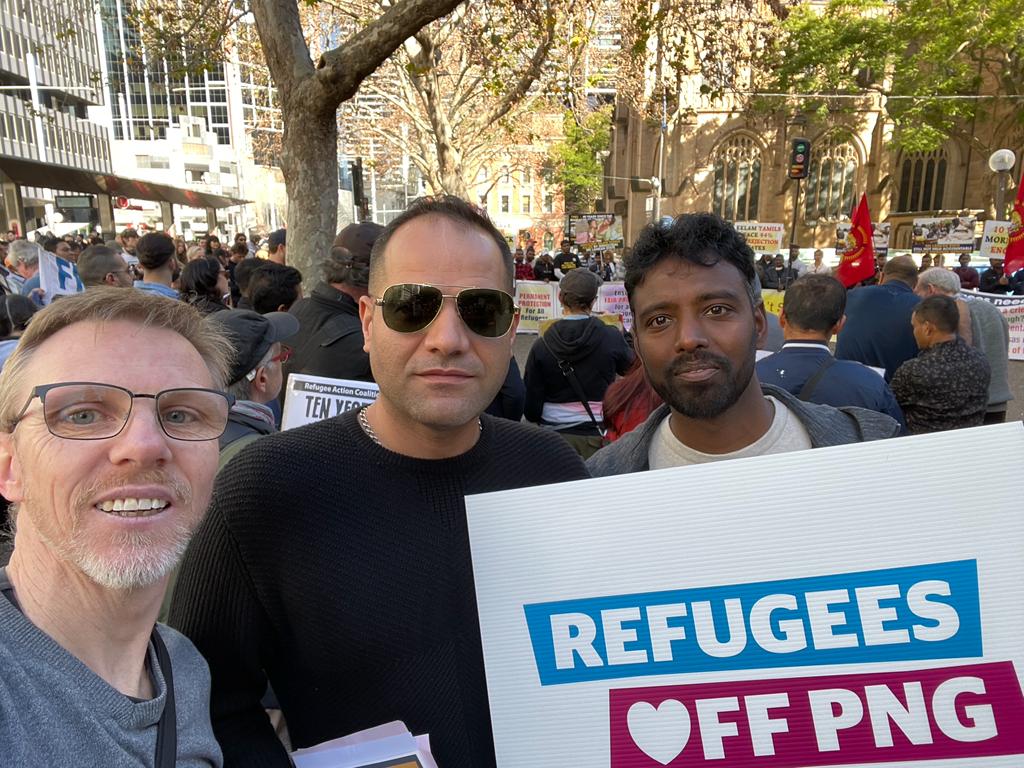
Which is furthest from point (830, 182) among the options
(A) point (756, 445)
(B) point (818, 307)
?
(A) point (756, 445)

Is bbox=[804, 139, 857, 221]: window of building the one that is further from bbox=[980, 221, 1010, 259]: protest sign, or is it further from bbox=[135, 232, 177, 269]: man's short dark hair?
bbox=[135, 232, 177, 269]: man's short dark hair

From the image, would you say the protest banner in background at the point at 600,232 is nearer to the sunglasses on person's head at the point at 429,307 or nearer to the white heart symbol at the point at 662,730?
the sunglasses on person's head at the point at 429,307

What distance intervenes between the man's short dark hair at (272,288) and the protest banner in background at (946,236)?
1329 cm

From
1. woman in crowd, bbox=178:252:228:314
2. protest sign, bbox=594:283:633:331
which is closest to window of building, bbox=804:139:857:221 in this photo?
protest sign, bbox=594:283:633:331

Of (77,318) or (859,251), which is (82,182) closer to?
(859,251)

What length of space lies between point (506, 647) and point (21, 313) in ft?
14.1

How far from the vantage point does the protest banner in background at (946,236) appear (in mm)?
13990

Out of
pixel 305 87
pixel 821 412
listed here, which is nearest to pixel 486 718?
pixel 821 412

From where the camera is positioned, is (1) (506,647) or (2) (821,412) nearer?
(1) (506,647)

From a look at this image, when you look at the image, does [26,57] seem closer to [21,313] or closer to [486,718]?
[21,313]

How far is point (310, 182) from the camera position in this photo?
6.68 m

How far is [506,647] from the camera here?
133 centimetres

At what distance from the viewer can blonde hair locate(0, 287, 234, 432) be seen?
1.15 metres

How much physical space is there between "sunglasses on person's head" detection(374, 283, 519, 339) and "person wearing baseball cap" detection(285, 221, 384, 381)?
2211 mm
